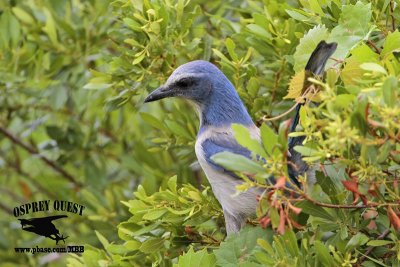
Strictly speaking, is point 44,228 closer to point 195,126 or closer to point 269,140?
point 195,126

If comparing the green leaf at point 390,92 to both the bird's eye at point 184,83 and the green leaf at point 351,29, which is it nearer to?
the green leaf at point 351,29

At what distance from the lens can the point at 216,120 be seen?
4051 mm

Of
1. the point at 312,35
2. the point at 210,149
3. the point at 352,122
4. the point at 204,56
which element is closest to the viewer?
the point at 352,122

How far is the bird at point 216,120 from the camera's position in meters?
3.63

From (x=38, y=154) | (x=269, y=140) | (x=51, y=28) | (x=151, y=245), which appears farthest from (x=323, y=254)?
(x=38, y=154)

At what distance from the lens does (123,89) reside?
14.2 ft

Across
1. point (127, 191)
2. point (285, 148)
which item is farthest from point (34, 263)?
point (285, 148)

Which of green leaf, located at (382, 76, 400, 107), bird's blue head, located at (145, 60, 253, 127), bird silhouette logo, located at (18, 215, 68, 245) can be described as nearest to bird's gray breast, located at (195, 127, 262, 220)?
bird's blue head, located at (145, 60, 253, 127)

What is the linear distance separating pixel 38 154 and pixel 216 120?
83.5 inches

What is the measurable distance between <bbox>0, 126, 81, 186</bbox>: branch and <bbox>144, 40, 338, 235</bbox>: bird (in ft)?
6.45

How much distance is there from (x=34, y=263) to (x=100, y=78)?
157 cm

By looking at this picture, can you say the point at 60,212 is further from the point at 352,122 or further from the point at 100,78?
the point at 352,122

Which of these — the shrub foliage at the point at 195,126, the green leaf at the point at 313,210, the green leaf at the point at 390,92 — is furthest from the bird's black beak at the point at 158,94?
the green leaf at the point at 390,92

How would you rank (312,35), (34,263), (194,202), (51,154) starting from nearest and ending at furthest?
(312,35)
(194,202)
(34,263)
(51,154)
